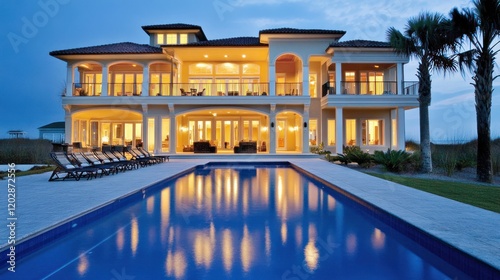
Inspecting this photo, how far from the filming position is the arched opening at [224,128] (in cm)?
2430

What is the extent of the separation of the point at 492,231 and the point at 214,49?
18837 millimetres

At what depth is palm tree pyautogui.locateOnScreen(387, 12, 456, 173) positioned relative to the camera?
1256cm

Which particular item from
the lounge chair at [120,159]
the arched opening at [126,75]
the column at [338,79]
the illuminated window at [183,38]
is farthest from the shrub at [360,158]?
the illuminated window at [183,38]

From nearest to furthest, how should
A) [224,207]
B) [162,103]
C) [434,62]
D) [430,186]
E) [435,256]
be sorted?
[435,256] → [224,207] → [430,186] → [434,62] → [162,103]

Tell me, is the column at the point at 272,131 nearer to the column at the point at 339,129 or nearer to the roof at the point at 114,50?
the column at the point at 339,129

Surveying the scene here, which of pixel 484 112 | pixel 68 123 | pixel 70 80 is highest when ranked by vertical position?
pixel 70 80

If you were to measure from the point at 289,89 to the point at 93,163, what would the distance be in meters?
13.7

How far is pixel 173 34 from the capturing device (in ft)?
84.5

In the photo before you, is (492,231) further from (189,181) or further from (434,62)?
(434,62)

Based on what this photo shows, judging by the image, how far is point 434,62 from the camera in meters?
13.4

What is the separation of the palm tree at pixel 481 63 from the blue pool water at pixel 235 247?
688cm

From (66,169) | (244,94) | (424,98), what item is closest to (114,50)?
(244,94)

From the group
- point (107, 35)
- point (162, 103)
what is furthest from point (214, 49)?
point (107, 35)

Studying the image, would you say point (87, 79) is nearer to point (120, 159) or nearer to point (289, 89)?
point (120, 159)
